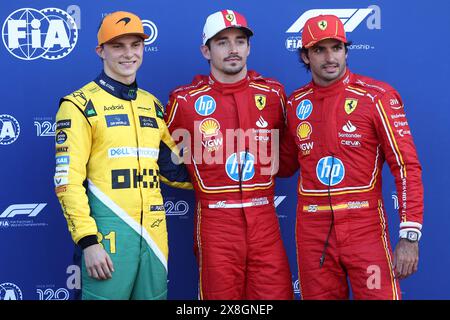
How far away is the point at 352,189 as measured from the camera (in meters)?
2.77

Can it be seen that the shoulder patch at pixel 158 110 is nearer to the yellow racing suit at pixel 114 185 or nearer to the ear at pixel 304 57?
the yellow racing suit at pixel 114 185

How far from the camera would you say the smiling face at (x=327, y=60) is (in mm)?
2836

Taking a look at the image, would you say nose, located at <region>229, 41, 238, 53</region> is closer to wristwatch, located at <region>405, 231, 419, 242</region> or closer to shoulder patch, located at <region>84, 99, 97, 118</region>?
shoulder patch, located at <region>84, 99, 97, 118</region>

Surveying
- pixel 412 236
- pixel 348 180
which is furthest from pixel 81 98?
pixel 412 236

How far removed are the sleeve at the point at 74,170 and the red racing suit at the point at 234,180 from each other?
55 centimetres

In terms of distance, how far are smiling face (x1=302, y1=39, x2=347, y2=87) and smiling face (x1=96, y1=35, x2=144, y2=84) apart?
82 cm

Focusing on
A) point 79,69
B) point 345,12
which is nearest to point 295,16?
point 345,12

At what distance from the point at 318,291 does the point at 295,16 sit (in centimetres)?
157

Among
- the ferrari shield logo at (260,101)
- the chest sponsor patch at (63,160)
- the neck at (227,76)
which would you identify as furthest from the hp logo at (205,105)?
the chest sponsor patch at (63,160)

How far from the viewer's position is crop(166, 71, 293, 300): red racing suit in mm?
2902

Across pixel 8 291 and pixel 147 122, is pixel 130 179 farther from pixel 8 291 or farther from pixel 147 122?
pixel 8 291

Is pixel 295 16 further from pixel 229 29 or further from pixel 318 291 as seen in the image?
pixel 318 291

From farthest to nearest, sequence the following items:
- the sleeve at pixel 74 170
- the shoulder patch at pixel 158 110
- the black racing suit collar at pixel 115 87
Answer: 1. the shoulder patch at pixel 158 110
2. the black racing suit collar at pixel 115 87
3. the sleeve at pixel 74 170

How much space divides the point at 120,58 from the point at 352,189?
3.91 ft
